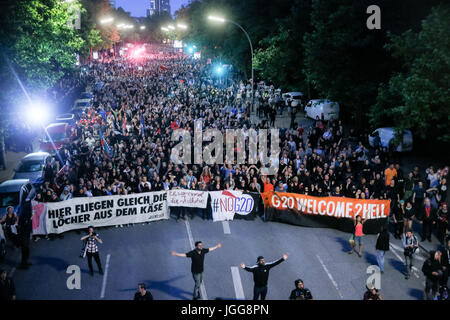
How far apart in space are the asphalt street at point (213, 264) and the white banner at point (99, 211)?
36 cm

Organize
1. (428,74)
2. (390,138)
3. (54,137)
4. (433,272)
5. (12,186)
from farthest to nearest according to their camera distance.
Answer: (54,137) < (390,138) < (428,74) < (12,186) < (433,272)

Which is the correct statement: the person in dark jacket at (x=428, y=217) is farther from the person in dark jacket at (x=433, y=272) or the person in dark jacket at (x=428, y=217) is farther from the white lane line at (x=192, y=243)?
the white lane line at (x=192, y=243)

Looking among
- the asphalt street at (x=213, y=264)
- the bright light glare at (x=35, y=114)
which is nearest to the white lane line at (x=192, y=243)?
the asphalt street at (x=213, y=264)

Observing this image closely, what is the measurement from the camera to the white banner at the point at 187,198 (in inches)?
615

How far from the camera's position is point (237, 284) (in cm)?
1137

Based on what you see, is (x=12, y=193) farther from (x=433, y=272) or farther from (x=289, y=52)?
(x=289, y=52)

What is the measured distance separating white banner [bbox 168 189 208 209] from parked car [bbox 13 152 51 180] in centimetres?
840

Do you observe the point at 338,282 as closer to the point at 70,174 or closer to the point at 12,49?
the point at 70,174

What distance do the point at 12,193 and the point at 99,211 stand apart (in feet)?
12.1

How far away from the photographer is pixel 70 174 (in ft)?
59.8

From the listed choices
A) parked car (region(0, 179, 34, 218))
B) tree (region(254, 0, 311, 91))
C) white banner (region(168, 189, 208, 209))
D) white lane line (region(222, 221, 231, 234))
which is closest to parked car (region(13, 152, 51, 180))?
parked car (region(0, 179, 34, 218))

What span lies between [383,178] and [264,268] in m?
10.1

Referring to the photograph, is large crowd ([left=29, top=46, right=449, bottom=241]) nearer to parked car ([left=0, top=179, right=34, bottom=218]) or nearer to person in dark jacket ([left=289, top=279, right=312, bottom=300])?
parked car ([left=0, top=179, right=34, bottom=218])

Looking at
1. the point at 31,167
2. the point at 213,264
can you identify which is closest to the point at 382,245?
the point at 213,264
